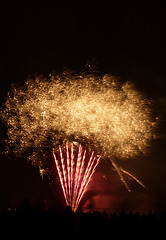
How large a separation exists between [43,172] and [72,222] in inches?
275

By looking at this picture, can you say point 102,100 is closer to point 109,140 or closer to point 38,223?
point 109,140

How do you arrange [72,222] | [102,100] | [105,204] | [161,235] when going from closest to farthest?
[72,222]
[161,235]
[102,100]
[105,204]

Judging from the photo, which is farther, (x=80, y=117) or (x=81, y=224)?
(x=80, y=117)

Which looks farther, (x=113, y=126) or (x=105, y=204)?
(x=105, y=204)

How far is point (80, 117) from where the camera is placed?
1032cm

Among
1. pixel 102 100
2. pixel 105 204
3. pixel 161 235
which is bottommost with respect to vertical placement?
pixel 161 235

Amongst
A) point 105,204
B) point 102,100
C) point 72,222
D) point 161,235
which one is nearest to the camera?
point 72,222

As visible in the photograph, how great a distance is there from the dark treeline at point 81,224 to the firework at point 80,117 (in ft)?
9.32

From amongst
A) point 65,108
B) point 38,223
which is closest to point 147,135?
point 65,108

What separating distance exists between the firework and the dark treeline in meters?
2.84

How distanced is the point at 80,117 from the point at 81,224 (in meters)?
4.08

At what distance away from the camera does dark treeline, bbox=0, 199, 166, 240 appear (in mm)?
6953

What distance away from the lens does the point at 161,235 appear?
22.9ft

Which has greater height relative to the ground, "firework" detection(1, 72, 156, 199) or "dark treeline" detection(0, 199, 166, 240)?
"firework" detection(1, 72, 156, 199)
